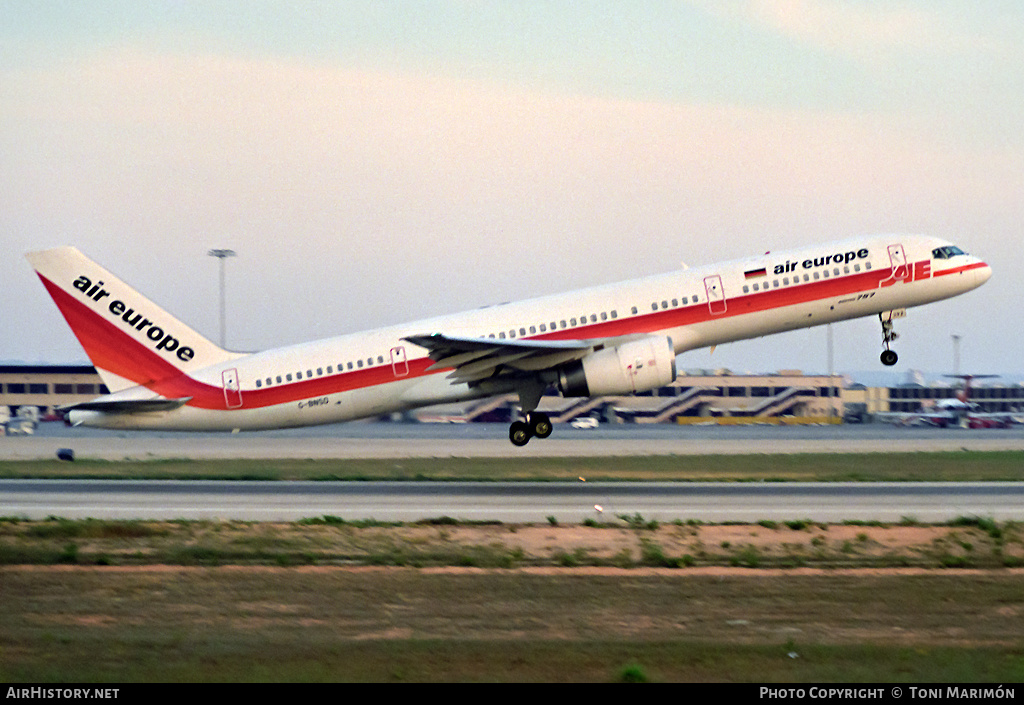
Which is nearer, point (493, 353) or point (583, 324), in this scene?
point (493, 353)

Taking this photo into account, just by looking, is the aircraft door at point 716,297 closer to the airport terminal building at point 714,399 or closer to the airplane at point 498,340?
the airplane at point 498,340

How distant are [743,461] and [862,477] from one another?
814cm

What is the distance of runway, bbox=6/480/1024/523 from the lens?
28656mm

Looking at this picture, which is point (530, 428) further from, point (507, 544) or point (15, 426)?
point (15, 426)

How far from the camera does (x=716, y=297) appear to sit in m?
34.9

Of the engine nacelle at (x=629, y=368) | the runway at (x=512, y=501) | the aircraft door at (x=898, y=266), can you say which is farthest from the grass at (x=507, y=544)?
the aircraft door at (x=898, y=266)

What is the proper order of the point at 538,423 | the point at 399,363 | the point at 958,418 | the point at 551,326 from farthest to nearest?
the point at 958,418 → the point at 538,423 → the point at 399,363 → the point at 551,326

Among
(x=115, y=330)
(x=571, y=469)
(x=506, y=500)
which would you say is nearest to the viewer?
(x=506, y=500)

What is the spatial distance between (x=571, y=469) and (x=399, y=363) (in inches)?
380

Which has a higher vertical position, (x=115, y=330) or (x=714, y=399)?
(x=115, y=330)

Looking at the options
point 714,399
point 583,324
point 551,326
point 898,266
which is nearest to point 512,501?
point 551,326

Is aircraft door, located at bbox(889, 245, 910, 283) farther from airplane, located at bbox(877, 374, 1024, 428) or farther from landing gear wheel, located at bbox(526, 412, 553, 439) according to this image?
airplane, located at bbox(877, 374, 1024, 428)

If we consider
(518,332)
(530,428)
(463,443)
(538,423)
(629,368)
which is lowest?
(463,443)

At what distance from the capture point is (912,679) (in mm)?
13500
